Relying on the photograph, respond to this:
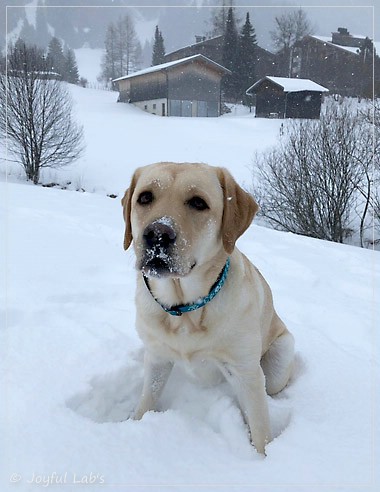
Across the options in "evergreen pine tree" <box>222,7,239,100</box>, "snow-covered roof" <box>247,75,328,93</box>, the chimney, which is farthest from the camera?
"evergreen pine tree" <box>222,7,239,100</box>

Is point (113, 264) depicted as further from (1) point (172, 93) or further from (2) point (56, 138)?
(1) point (172, 93)

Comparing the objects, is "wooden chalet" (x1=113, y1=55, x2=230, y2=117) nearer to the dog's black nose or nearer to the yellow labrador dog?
the yellow labrador dog

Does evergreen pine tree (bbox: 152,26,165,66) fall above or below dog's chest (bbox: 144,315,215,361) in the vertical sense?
above

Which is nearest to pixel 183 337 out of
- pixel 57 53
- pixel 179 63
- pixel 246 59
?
pixel 57 53

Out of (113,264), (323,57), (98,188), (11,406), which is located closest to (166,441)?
(11,406)

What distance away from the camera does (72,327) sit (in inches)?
128

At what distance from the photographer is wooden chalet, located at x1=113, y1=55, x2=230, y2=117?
29680 mm

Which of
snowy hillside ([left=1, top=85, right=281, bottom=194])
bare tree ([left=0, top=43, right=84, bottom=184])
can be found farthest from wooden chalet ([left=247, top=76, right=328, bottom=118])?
bare tree ([left=0, top=43, right=84, bottom=184])

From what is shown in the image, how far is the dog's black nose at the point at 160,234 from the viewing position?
1.91 metres

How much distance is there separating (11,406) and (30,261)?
104 inches

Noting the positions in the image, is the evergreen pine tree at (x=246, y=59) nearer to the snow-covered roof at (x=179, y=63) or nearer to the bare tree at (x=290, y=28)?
the snow-covered roof at (x=179, y=63)

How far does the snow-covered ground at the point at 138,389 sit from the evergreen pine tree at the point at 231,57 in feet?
81.7

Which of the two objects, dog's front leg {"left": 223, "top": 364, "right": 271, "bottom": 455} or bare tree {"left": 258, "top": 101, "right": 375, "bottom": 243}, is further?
bare tree {"left": 258, "top": 101, "right": 375, "bottom": 243}

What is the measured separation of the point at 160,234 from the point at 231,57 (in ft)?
109
